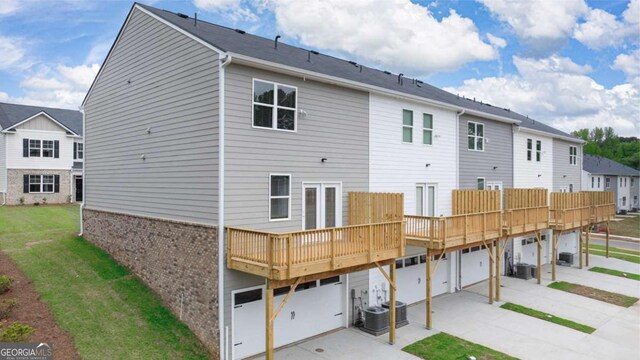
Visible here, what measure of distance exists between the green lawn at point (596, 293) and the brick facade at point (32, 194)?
1248 inches

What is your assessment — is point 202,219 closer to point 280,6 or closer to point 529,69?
point 280,6

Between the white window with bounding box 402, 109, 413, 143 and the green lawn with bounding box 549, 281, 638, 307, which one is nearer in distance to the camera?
the white window with bounding box 402, 109, 413, 143

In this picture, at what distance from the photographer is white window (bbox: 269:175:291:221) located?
10.7 metres

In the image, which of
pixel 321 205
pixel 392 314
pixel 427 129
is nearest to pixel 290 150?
pixel 321 205

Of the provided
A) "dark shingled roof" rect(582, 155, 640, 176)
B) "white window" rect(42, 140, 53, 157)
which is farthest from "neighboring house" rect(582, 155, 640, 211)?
"white window" rect(42, 140, 53, 157)

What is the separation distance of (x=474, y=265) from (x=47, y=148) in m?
29.4

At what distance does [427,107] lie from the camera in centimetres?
1614

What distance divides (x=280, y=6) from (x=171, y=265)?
13.3m

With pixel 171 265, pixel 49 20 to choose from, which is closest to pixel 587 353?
pixel 171 265

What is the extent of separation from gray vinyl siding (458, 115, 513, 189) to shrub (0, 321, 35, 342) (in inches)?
637

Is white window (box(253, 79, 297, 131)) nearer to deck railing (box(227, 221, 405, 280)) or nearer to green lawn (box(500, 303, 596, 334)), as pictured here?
deck railing (box(227, 221, 405, 280))

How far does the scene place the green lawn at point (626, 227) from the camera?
37.3 metres

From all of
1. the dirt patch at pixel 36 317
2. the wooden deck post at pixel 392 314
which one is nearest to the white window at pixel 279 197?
the wooden deck post at pixel 392 314


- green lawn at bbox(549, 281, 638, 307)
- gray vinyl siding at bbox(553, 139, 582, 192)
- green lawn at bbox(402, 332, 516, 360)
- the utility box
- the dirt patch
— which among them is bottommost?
green lawn at bbox(549, 281, 638, 307)
